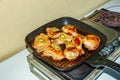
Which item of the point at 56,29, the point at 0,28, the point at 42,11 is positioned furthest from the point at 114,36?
the point at 0,28

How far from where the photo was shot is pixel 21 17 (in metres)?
0.92

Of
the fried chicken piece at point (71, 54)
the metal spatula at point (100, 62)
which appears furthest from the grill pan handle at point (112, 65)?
the fried chicken piece at point (71, 54)

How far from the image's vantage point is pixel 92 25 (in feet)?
3.25

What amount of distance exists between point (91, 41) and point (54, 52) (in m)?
0.16

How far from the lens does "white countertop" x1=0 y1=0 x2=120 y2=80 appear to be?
0.84m

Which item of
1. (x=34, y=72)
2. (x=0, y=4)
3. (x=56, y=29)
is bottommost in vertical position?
(x=34, y=72)

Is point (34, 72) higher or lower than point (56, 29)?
lower

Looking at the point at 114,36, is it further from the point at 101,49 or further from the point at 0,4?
the point at 0,4

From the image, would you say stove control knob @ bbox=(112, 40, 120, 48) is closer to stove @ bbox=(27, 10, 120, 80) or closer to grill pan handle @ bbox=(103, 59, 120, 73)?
stove @ bbox=(27, 10, 120, 80)

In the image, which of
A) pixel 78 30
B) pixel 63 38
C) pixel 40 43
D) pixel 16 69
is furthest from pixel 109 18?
pixel 16 69

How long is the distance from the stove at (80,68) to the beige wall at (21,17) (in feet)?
0.54

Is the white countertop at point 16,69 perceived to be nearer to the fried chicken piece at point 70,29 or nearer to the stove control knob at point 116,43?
the fried chicken piece at point 70,29

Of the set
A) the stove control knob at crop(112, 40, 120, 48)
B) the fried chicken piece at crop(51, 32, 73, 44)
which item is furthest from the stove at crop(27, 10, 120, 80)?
the fried chicken piece at crop(51, 32, 73, 44)

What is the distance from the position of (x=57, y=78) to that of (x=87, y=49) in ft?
0.61
